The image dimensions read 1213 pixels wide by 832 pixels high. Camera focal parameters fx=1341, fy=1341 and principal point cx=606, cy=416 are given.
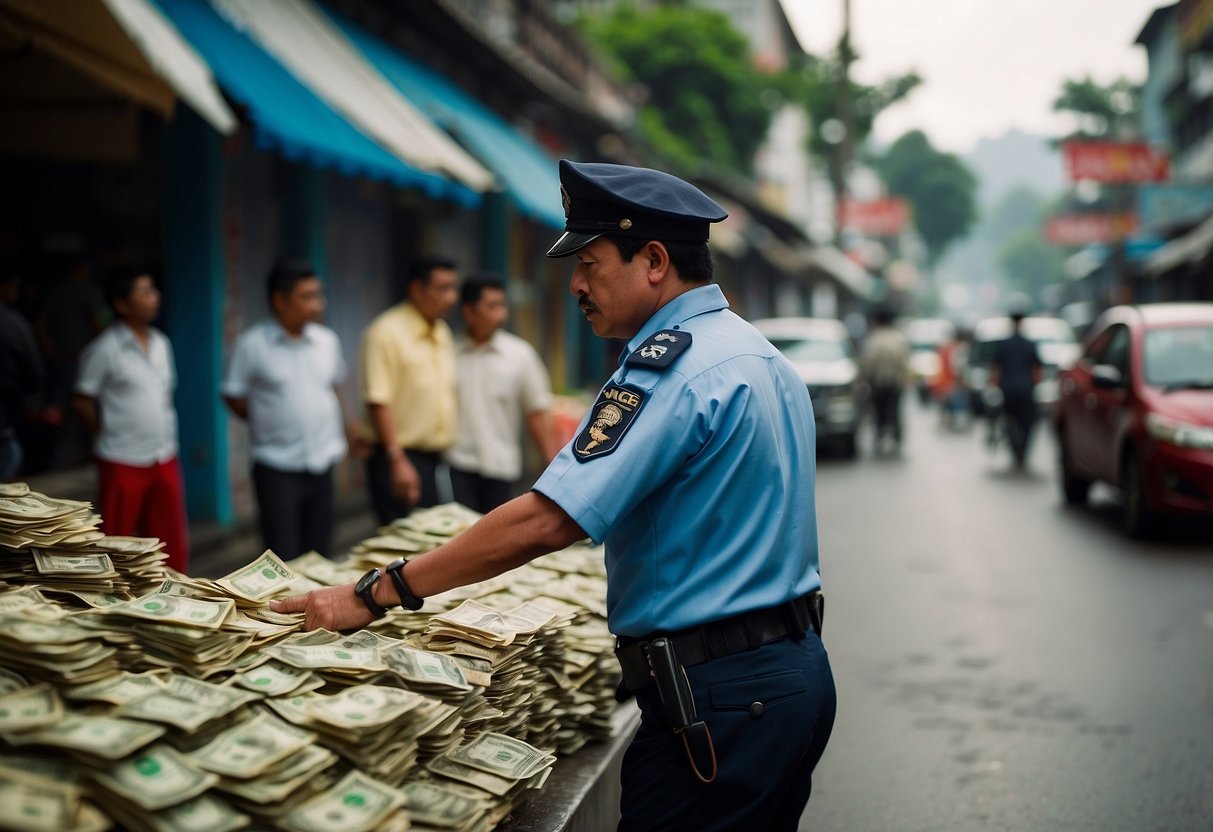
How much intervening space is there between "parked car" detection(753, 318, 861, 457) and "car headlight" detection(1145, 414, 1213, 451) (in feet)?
27.4

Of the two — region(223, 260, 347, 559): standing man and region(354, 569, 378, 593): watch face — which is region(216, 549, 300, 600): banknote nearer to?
region(354, 569, 378, 593): watch face

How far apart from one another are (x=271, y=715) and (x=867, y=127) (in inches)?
2313

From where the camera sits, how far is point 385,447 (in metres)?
7.33

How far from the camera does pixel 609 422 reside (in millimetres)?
2543

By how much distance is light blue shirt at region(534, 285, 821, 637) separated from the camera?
8.21 ft

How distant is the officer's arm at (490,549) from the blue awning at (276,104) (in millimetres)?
5921

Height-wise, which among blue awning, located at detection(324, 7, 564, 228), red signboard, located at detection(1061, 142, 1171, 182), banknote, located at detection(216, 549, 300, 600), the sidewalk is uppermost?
red signboard, located at detection(1061, 142, 1171, 182)

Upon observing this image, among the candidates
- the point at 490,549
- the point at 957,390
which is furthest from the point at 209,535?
the point at 957,390

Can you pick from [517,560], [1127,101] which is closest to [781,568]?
[517,560]

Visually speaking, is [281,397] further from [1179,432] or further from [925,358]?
[925,358]

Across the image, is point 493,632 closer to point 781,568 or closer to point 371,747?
point 371,747

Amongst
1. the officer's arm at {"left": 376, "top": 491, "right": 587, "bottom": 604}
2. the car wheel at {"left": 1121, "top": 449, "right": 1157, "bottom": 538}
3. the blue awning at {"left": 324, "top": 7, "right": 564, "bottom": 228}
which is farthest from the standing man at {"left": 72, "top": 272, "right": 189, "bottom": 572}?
the car wheel at {"left": 1121, "top": 449, "right": 1157, "bottom": 538}

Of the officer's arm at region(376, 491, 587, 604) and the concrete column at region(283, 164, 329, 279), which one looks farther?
→ the concrete column at region(283, 164, 329, 279)

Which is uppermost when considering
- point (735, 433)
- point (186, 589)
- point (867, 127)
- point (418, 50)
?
point (867, 127)
